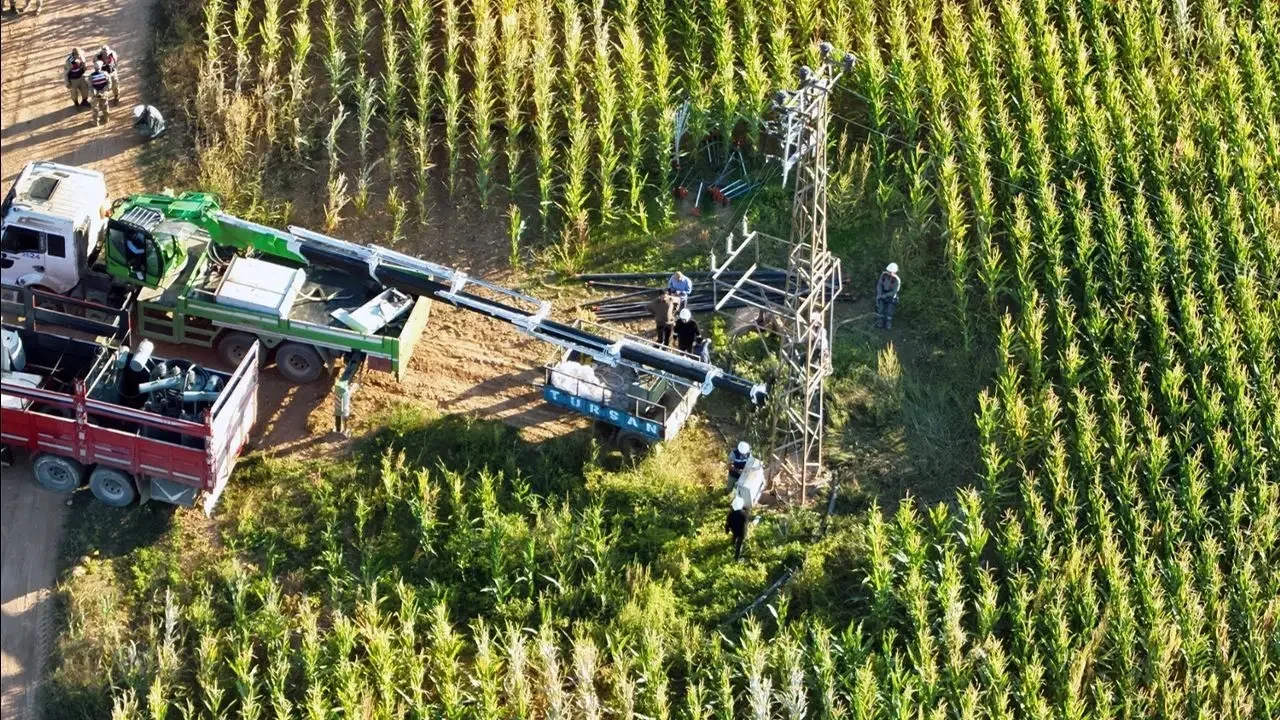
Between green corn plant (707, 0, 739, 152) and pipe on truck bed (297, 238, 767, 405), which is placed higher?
green corn plant (707, 0, 739, 152)

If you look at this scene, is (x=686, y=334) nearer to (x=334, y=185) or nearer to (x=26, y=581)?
(x=334, y=185)

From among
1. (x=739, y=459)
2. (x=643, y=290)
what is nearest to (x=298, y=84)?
(x=643, y=290)

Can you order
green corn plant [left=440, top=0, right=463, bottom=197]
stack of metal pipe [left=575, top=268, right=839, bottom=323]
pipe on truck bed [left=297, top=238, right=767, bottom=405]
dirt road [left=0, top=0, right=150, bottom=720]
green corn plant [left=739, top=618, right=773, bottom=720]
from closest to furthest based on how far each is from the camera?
green corn plant [left=739, top=618, right=773, bottom=720], dirt road [left=0, top=0, right=150, bottom=720], pipe on truck bed [left=297, top=238, right=767, bottom=405], stack of metal pipe [left=575, top=268, right=839, bottom=323], green corn plant [left=440, top=0, right=463, bottom=197]

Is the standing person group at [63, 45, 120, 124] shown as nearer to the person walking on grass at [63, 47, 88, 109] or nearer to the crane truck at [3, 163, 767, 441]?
the person walking on grass at [63, 47, 88, 109]

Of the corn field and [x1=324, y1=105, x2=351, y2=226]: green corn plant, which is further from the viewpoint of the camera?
[x1=324, y1=105, x2=351, y2=226]: green corn plant

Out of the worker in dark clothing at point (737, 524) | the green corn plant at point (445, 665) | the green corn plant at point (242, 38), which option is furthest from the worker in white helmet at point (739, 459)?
the green corn plant at point (242, 38)

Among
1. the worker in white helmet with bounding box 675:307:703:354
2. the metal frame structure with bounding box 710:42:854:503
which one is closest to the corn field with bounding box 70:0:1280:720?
the metal frame structure with bounding box 710:42:854:503

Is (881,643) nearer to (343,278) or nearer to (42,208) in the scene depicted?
(343,278)

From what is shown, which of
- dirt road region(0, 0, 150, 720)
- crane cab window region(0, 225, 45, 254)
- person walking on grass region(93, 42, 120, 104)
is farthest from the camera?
person walking on grass region(93, 42, 120, 104)
